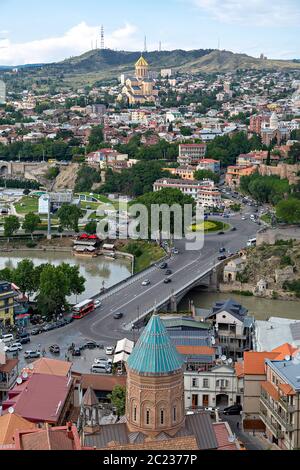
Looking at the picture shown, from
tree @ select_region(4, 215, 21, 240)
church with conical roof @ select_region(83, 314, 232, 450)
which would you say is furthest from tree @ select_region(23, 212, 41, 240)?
church with conical roof @ select_region(83, 314, 232, 450)

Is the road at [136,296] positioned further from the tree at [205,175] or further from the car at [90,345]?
the tree at [205,175]

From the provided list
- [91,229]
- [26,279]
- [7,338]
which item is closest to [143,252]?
[91,229]

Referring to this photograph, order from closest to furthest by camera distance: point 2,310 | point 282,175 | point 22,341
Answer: point 22,341
point 2,310
point 282,175

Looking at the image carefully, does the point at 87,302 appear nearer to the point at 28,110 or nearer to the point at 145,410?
the point at 145,410

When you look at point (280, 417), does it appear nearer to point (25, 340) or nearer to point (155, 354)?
point (155, 354)

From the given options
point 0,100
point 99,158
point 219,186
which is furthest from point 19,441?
point 0,100

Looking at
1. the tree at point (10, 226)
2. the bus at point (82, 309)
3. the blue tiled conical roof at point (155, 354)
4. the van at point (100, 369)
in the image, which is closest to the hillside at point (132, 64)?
the tree at point (10, 226)
